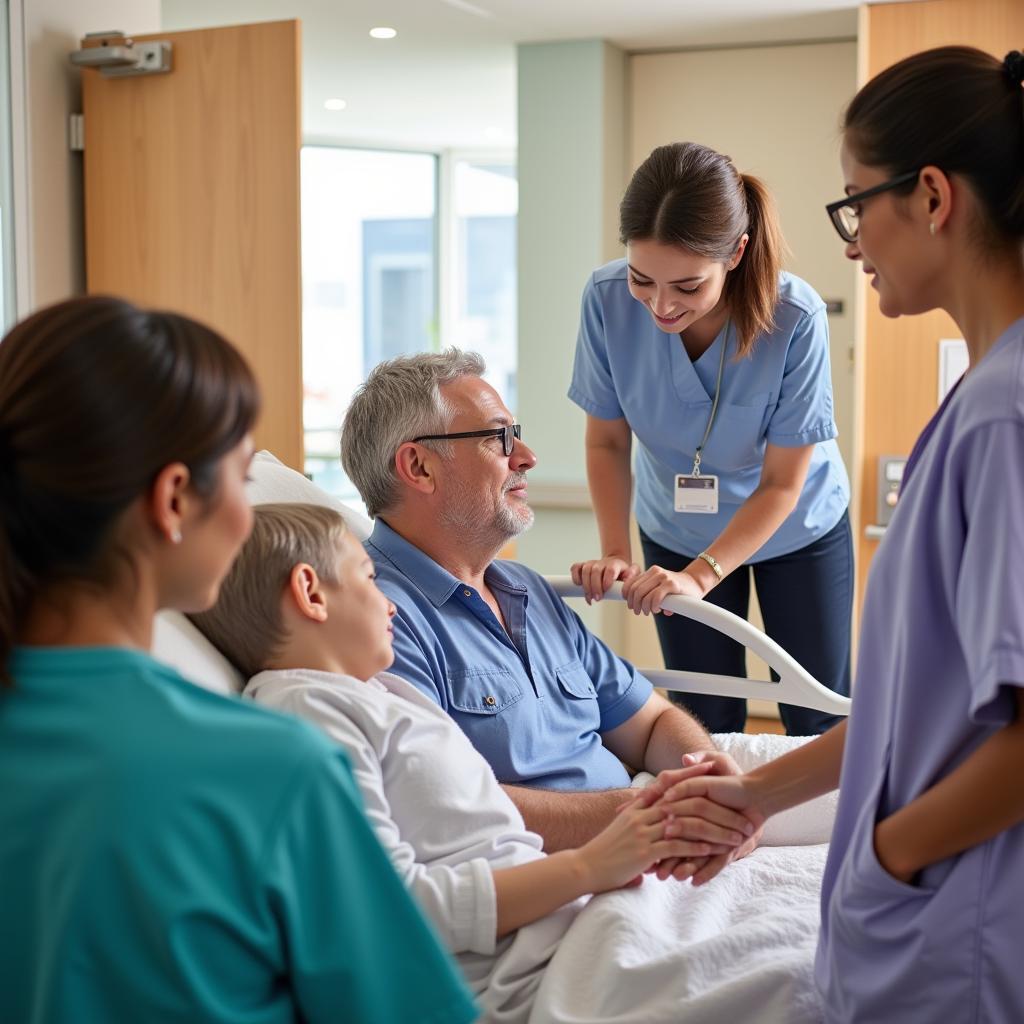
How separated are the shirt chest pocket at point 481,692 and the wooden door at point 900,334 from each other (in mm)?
2394

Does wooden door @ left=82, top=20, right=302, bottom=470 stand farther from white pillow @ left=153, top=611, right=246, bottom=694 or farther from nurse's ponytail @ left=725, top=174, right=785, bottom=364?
white pillow @ left=153, top=611, right=246, bottom=694

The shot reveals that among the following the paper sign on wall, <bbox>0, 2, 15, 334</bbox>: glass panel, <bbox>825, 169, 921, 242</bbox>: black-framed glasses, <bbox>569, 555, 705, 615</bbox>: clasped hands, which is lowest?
<bbox>569, 555, 705, 615</bbox>: clasped hands

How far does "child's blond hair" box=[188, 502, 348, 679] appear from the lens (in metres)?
1.41

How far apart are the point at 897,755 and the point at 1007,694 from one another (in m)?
0.13

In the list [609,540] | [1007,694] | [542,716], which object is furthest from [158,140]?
[1007,694]

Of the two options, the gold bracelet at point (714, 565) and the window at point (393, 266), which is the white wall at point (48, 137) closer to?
the gold bracelet at point (714, 565)

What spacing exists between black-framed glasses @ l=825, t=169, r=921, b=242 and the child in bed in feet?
2.19

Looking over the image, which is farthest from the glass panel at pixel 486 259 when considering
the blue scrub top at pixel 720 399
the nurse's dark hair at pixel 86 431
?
the nurse's dark hair at pixel 86 431

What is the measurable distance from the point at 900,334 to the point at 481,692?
8.82 feet

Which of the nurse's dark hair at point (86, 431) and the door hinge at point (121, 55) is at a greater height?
the door hinge at point (121, 55)

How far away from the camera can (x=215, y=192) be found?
349 centimetres

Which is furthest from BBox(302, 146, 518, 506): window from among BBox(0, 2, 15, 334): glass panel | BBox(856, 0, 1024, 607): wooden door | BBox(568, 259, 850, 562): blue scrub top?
BBox(568, 259, 850, 562): blue scrub top

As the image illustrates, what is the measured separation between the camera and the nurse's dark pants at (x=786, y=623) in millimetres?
2484

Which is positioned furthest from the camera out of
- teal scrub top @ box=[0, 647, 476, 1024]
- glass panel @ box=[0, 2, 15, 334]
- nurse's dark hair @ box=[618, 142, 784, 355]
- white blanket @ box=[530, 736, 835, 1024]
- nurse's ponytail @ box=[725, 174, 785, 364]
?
glass panel @ box=[0, 2, 15, 334]
